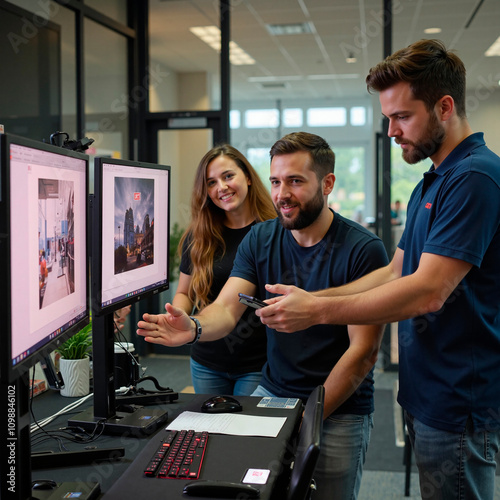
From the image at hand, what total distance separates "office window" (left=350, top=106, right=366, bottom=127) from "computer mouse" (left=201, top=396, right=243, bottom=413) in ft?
38.7

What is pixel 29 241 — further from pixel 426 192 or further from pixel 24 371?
pixel 426 192

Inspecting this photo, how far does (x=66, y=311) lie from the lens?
1.21 meters

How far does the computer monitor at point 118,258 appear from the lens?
4.52ft

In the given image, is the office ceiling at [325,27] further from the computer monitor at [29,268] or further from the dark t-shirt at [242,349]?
the computer monitor at [29,268]

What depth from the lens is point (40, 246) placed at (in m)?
1.02

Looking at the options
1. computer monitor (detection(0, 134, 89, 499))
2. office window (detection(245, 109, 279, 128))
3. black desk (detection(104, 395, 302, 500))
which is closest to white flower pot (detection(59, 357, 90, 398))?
black desk (detection(104, 395, 302, 500))

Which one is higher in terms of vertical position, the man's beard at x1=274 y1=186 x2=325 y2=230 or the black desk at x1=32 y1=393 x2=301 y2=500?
the man's beard at x1=274 y1=186 x2=325 y2=230

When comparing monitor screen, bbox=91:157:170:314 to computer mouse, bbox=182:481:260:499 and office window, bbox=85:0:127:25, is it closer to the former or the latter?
computer mouse, bbox=182:481:260:499

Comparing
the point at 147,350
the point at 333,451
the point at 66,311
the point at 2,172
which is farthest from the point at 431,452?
the point at 147,350

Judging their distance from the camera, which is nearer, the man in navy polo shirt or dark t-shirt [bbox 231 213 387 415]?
the man in navy polo shirt

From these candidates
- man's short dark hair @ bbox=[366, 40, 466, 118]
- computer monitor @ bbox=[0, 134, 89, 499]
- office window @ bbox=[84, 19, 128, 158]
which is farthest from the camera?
office window @ bbox=[84, 19, 128, 158]

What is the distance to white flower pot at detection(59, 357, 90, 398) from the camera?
1.82 meters

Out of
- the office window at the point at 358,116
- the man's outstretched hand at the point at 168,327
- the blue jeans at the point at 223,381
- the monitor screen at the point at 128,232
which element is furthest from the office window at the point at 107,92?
the office window at the point at 358,116

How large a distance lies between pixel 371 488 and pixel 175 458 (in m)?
2.07
